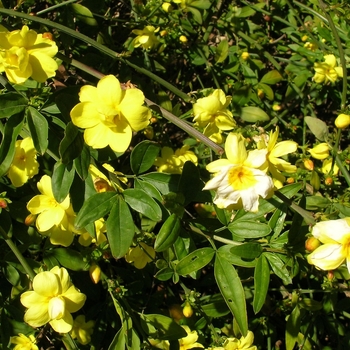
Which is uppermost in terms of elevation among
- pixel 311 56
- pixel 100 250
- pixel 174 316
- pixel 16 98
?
pixel 16 98

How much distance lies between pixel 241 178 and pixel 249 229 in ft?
1.09

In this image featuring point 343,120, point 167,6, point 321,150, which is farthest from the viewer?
point 167,6

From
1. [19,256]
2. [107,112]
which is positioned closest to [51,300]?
[19,256]

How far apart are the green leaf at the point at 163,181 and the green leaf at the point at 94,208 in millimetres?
232

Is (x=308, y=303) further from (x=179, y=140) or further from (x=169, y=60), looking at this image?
(x=169, y=60)

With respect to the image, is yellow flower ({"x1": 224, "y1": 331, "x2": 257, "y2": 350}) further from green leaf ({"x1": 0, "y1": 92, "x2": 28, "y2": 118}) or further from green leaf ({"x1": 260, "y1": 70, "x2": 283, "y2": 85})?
green leaf ({"x1": 260, "y1": 70, "x2": 283, "y2": 85})

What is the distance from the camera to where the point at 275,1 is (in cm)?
311

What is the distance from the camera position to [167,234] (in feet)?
5.12

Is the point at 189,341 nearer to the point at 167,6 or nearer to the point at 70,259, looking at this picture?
the point at 70,259

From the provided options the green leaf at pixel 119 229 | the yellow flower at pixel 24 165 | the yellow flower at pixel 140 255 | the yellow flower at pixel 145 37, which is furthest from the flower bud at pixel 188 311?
the yellow flower at pixel 145 37


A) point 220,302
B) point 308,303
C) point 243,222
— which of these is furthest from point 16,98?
point 308,303

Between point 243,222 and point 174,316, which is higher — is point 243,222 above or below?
above

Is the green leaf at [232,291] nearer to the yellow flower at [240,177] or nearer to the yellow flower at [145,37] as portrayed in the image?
the yellow flower at [240,177]

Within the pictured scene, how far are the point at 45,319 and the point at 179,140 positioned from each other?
181 centimetres
